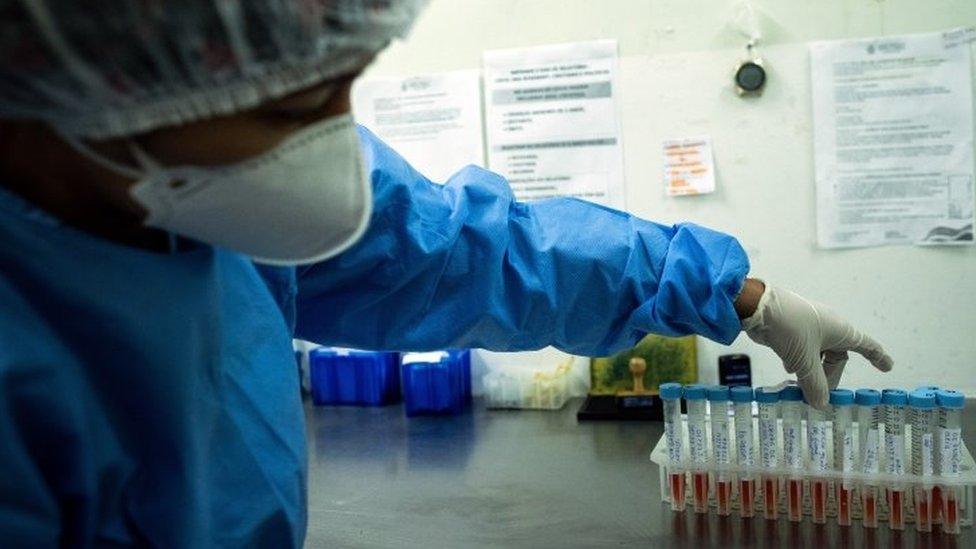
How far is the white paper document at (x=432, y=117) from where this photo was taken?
1.78 metres

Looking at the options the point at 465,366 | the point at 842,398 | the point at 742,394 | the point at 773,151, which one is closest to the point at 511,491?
the point at 742,394

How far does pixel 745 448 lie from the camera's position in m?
1.09

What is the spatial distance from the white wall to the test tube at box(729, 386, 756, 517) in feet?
1.95

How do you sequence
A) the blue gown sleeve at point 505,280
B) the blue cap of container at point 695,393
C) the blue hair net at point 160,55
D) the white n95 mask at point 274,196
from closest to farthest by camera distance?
the blue hair net at point 160,55 < the white n95 mask at point 274,196 < the blue gown sleeve at point 505,280 < the blue cap of container at point 695,393

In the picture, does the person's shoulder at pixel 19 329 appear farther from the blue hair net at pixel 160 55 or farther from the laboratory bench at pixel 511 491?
the laboratory bench at pixel 511 491

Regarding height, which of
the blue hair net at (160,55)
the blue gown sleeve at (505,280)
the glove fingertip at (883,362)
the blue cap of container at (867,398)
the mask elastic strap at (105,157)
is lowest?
the blue cap of container at (867,398)

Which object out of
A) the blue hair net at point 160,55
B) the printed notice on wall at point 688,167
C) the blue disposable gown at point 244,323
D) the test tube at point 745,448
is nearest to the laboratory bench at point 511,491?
the test tube at point 745,448

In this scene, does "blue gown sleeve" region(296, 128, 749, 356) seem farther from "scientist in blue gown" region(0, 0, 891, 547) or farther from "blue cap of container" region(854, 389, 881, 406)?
"blue cap of container" region(854, 389, 881, 406)

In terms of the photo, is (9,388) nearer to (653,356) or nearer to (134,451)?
(134,451)

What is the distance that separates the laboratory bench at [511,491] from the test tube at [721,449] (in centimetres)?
2

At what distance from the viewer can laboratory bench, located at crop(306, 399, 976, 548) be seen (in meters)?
1.05

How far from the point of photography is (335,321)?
93 cm

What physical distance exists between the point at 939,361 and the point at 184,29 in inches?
61.1

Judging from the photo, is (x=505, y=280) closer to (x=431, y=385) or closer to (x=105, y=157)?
(x=105, y=157)
